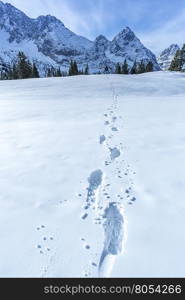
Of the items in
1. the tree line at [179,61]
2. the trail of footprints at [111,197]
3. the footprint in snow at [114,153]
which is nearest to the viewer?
the trail of footprints at [111,197]

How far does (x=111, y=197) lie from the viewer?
5102 mm

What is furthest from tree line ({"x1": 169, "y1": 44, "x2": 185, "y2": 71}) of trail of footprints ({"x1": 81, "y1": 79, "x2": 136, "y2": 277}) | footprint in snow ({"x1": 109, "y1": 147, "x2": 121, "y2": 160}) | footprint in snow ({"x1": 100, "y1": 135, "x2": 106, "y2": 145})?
trail of footprints ({"x1": 81, "y1": 79, "x2": 136, "y2": 277})

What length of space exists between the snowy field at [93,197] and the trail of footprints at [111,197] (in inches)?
0.7

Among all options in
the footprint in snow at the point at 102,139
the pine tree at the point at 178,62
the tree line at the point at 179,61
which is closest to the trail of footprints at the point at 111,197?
the footprint in snow at the point at 102,139

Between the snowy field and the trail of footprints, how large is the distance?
2cm

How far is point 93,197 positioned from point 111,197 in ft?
1.25

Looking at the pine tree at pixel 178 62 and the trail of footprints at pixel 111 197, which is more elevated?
the pine tree at pixel 178 62

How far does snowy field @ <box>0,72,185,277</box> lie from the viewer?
379 cm

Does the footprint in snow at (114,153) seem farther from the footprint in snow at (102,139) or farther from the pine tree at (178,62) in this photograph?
the pine tree at (178,62)

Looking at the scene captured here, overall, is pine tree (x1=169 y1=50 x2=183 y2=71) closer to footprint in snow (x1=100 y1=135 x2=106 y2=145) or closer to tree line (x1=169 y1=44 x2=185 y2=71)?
tree line (x1=169 y1=44 x2=185 y2=71)

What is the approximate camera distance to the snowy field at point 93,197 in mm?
3785

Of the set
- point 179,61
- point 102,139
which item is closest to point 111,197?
point 102,139

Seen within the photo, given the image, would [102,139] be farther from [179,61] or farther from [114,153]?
[179,61]

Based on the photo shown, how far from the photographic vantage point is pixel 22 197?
5.13m
